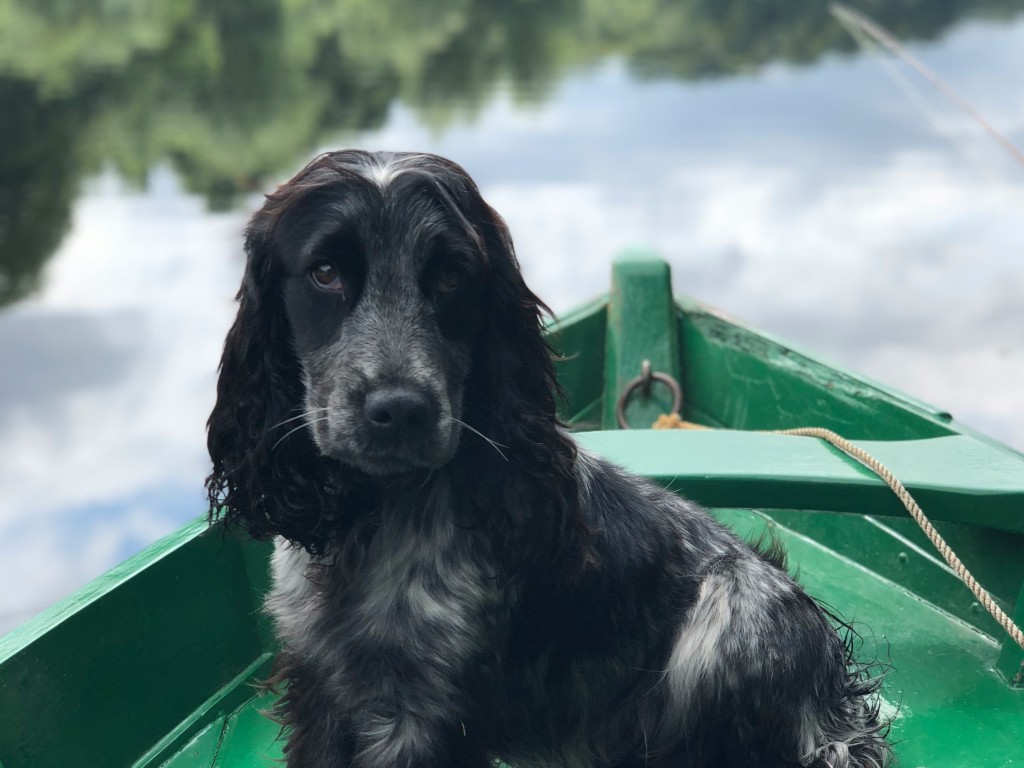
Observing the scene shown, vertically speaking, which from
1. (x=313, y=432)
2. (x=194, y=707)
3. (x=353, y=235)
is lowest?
(x=194, y=707)

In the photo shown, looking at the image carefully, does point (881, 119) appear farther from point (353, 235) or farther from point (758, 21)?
point (353, 235)

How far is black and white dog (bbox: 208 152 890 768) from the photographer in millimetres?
2283

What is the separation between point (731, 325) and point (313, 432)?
10.6ft

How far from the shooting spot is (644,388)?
203 inches

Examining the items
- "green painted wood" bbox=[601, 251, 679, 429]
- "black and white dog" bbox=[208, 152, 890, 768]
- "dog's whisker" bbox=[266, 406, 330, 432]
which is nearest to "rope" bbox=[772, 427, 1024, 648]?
"black and white dog" bbox=[208, 152, 890, 768]

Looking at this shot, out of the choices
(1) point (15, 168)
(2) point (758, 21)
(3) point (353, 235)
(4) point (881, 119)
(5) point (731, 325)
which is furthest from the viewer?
(2) point (758, 21)

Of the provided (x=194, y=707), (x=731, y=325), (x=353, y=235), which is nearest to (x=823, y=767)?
(x=353, y=235)

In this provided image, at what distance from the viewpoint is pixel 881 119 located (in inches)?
803

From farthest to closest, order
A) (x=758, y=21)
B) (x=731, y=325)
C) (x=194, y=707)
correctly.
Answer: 1. (x=758, y=21)
2. (x=731, y=325)
3. (x=194, y=707)

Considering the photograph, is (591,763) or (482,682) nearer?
(482,682)

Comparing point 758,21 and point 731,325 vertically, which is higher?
point 758,21

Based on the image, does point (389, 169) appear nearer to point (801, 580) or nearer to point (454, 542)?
point (454, 542)

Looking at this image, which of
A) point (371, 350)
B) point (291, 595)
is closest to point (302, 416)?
point (371, 350)

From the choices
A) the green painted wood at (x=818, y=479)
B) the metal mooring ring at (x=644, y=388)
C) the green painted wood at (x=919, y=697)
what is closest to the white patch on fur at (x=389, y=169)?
the green painted wood at (x=818, y=479)
